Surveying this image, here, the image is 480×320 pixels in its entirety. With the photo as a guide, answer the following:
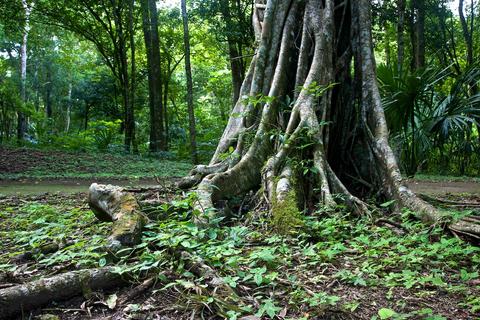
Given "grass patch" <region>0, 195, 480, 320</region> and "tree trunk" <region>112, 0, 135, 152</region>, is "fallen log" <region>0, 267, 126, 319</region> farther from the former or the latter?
"tree trunk" <region>112, 0, 135, 152</region>

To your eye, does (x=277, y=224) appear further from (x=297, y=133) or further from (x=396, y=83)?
(x=396, y=83)

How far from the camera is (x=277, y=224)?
3.83 meters

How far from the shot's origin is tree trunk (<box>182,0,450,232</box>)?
473 cm

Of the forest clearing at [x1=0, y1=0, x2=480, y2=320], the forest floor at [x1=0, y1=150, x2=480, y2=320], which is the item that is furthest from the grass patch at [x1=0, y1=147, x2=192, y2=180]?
the forest floor at [x1=0, y1=150, x2=480, y2=320]

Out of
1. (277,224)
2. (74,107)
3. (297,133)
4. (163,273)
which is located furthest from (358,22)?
(74,107)

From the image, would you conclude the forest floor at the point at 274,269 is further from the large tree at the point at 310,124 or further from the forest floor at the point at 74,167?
the forest floor at the point at 74,167

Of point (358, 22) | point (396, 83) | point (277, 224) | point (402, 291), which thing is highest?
point (358, 22)

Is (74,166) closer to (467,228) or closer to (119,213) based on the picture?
(119,213)

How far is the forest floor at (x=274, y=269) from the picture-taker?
2404 mm

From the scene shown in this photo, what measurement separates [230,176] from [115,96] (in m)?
20.9

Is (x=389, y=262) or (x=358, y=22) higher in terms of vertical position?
(x=358, y=22)

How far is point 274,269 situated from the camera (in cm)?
296

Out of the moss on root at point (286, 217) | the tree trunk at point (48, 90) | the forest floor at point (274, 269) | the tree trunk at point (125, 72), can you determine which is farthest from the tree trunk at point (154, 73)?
the moss on root at point (286, 217)

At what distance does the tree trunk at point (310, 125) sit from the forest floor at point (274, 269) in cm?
48
